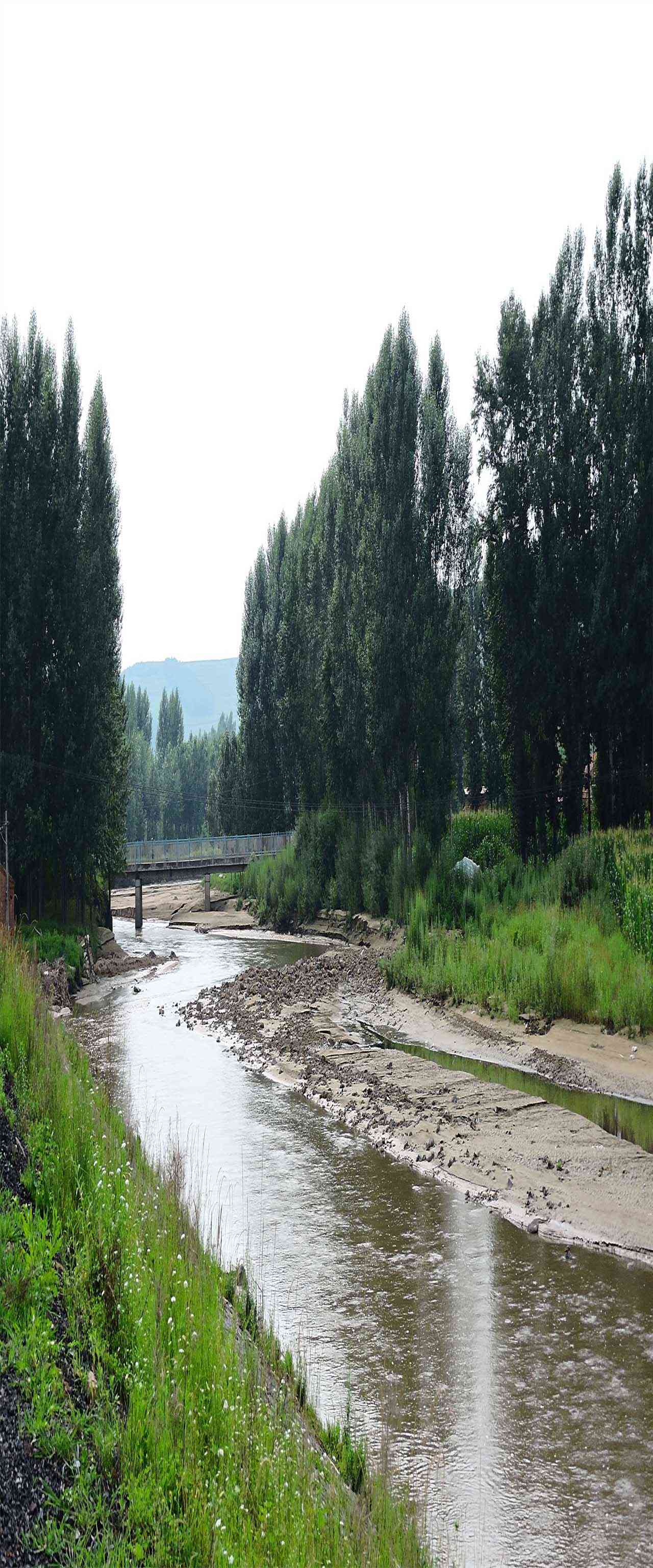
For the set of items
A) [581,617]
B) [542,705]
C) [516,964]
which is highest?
[581,617]

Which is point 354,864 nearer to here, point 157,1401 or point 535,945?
point 535,945

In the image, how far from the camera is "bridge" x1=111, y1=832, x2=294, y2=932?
40344mm

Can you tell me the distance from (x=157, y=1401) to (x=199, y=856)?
3911 cm

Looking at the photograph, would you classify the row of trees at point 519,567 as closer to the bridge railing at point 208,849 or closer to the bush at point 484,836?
the bush at point 484,836

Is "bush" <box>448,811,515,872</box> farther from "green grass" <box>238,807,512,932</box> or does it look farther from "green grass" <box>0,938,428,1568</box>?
"green grass" <box>0,938,428,1568</box>

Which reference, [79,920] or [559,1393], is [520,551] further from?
[559,1393]

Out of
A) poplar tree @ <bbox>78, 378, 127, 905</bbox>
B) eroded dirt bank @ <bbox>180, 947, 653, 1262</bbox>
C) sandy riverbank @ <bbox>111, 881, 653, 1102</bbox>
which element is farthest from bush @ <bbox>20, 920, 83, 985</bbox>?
sandy riverbank @ <bbox>111, 881, 653, 1102</bbox>

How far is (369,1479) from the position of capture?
14.0 ft

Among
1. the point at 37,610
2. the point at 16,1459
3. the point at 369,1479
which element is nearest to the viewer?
the point at 16,1459

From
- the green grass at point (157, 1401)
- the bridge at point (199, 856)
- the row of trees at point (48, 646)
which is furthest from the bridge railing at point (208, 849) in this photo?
the green grass at point (157, 1401)

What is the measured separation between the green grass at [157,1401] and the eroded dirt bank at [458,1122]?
3026 mm

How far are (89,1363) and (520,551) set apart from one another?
23021 mm

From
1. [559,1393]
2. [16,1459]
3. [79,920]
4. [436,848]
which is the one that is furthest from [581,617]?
[16,1459]

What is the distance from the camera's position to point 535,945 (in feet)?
54.4
